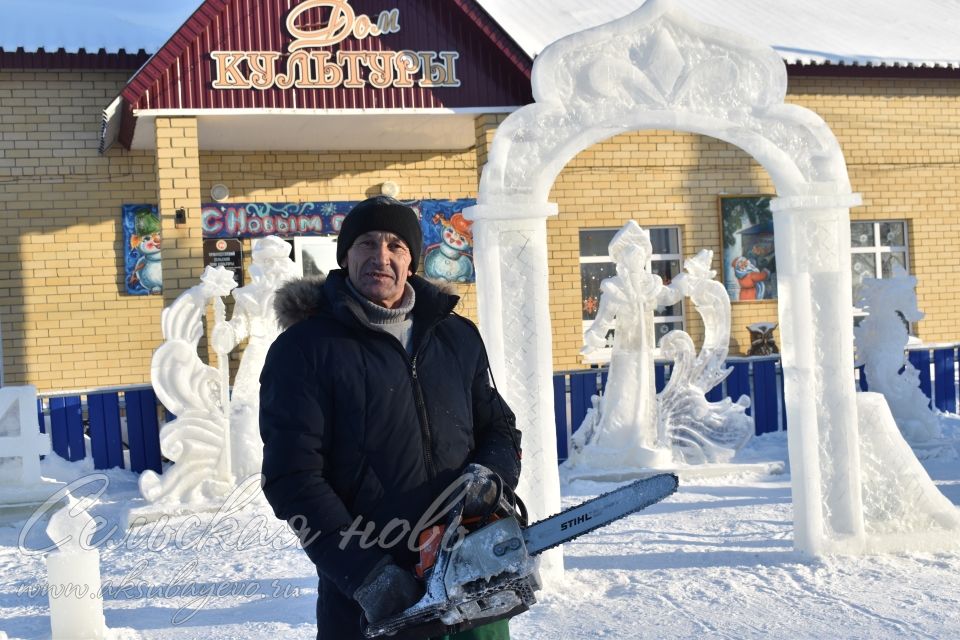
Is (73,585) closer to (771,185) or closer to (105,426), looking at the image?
(105,426)

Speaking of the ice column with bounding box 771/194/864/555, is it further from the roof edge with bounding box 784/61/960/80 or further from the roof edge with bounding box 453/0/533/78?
the roof edge with bounding box 784/61/960/80

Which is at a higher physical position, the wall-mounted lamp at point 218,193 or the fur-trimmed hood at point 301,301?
the wall-mounted lamp at point 218,193

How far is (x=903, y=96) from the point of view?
46.4 feet

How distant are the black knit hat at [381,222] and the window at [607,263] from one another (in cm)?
1124

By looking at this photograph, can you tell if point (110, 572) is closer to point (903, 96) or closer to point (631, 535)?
point (631, 535)

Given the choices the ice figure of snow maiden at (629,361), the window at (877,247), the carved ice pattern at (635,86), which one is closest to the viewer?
the carved ice pattern at (635,86)

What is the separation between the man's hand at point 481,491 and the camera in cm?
233

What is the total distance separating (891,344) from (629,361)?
8.87ft

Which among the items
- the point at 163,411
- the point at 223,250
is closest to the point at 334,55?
the point at 223,250

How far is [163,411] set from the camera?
412 inches

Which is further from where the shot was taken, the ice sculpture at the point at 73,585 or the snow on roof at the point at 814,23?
the snow on roof at the point at 814,23

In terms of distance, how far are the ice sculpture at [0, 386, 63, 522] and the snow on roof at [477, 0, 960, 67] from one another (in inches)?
288

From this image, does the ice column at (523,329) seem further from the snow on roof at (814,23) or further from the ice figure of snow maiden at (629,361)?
the snow on roof at (814,23)

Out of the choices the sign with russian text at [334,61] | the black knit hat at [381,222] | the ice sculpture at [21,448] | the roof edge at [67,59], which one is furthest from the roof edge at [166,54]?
the black knit hat at [381,222]
